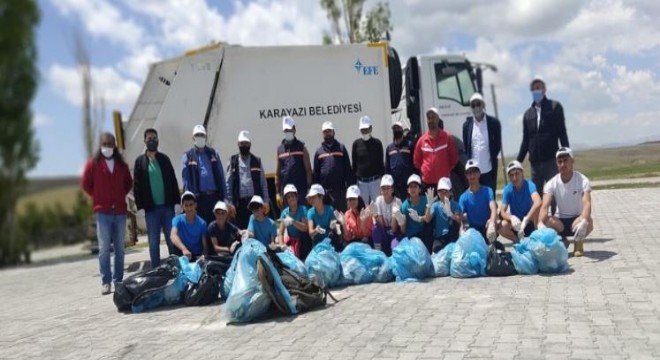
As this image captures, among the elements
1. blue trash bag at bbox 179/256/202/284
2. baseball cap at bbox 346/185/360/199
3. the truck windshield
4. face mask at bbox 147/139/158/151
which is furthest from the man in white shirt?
Result: face mask at bbox 147/139/158/151

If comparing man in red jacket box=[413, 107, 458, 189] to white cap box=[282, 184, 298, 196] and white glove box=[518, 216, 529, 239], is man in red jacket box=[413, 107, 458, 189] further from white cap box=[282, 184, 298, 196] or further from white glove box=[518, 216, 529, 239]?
white cap box=[282, 184, 298, 196]

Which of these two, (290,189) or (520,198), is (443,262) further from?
(290,189)

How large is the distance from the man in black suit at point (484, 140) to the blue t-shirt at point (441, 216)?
863 millimetres

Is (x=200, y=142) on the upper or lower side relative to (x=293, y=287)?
upper

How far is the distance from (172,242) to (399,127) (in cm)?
321

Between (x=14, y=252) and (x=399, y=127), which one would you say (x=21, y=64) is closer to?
(x=14, y=252)

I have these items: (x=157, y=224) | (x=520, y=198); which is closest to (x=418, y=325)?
(x=520, y=198)

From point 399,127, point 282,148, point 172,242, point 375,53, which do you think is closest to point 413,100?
point 375,53

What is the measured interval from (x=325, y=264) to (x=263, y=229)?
0.98 m

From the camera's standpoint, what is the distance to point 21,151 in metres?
2.14

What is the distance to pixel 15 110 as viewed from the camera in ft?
7.32

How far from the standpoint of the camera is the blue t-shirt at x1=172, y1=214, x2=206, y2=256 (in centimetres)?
695

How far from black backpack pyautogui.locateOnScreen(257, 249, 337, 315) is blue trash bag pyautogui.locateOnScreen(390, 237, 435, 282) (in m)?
1.04

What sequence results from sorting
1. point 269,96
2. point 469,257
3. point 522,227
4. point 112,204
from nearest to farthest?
point 469,257, point 522,227, point 112,204, point 269,96
